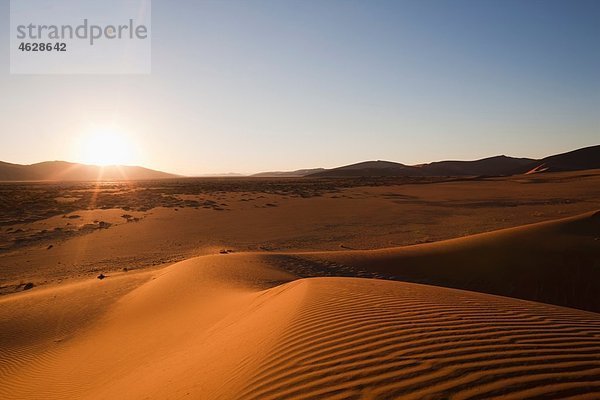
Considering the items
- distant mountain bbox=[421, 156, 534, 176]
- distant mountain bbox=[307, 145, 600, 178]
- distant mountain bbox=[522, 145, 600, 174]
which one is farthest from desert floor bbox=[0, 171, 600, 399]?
distant mountain bbox=[421, 156, 534, 176]

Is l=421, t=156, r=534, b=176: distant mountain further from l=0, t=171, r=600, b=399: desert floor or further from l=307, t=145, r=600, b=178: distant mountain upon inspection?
l=0, t=171, r=600, b=399: desert floor

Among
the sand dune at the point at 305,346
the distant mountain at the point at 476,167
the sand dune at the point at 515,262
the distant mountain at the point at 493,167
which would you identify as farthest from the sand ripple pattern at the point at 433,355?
the distant mountain at the point at 476,167

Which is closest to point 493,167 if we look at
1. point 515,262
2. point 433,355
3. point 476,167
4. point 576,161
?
point 476,167

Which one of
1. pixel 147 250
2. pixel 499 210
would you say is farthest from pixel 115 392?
pixel 499 210

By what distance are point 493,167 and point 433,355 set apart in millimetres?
156167

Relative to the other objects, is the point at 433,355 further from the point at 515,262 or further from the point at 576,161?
the point at 576,161

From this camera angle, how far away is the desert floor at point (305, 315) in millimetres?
2752

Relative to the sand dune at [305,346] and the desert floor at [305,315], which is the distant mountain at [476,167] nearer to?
the desert floor at [305,315]

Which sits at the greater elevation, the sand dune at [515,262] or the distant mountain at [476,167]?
the distant mountain at [476,167]

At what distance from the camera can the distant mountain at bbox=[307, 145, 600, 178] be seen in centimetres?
8581

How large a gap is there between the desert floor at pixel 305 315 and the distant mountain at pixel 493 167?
82759 mm

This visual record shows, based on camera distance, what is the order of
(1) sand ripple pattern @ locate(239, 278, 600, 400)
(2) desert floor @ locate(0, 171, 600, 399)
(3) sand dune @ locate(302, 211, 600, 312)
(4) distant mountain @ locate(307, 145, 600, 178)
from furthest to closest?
1. (4) distant mountain @ locate(307, 145, 600, 178)
2. (3) sand dune @ locate(302, 211, 600, 312)
3. (2) desert floor @ locate(0, 171, 600, 399)
4. (1) sand ripple pattern @ locate(239, 278, 600, 400)

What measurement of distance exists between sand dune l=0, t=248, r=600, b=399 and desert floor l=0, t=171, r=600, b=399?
0.07ft

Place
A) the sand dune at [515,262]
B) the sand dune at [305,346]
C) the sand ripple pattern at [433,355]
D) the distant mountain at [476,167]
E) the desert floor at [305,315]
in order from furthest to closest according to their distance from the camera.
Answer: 1. the distant mountain at [476,167]
2. the sand dune at [515,262]
3. the desert floor at [305,315]
4. the sand dune at [305,346]
5. the sand ripple pattern at [433,355]
